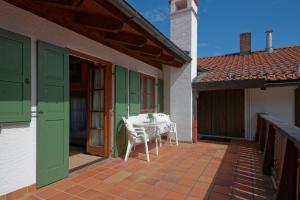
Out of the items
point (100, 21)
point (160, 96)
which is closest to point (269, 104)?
point (160, 96)

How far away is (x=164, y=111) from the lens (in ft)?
22.7

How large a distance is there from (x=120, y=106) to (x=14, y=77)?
2372mm

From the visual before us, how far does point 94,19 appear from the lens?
9.37 ft

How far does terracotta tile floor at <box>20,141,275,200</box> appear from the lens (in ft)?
8.62

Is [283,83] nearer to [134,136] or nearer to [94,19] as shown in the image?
[134,136]

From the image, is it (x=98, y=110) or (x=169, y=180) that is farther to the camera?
(x=98, y=110)

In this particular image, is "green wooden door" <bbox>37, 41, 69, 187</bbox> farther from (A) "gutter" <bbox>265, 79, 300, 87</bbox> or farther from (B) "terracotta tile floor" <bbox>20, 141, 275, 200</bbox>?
(A) "gutter" <bbox>265, 79, 300, 87</bbox>

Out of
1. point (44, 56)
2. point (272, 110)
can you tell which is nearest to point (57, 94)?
point (44, 56)

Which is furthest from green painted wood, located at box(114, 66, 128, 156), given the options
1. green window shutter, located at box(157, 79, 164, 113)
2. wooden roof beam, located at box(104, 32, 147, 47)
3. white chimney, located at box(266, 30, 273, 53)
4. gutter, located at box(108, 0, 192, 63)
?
white chimney, located at box(266, 30, 273, 53)

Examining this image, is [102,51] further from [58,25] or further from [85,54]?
[58,25]

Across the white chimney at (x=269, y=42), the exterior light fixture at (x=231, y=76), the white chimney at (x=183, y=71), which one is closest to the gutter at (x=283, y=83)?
the exterior light fixture at (x=231, y=76)

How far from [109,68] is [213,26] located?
7.72m

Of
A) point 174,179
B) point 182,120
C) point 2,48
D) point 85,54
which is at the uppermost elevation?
point 85,54

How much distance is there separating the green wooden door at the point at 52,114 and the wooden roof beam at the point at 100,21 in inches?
23.2
